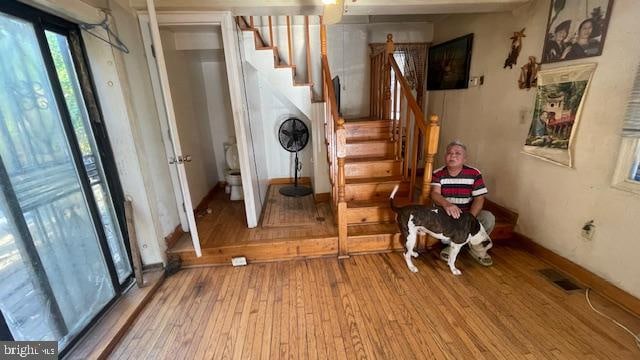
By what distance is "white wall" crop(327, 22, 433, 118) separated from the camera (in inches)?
142

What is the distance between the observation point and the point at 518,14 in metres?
2.34

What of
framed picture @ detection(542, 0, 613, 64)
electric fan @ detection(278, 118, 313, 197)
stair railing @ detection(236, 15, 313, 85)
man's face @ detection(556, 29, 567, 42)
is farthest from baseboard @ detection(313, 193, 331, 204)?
man's face @ detection(556, 29, 567, 42)

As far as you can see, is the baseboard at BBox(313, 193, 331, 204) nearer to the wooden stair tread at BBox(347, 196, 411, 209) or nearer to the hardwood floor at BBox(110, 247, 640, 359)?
the wooden stair tread at BBox(347, 196, 411, 209)

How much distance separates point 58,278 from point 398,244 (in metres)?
2.46

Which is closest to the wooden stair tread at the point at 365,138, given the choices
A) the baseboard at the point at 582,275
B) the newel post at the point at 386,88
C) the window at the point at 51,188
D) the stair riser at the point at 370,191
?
the newel post at the point at 386,88

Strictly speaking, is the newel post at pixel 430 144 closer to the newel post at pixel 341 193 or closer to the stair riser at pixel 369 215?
the stair riser at pixel 369 215

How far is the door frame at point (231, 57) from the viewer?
2.06 metres

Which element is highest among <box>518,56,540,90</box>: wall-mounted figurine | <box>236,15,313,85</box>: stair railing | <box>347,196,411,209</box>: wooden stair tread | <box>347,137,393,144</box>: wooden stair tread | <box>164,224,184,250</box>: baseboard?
<box>236,15,313,85</box>: stair railing

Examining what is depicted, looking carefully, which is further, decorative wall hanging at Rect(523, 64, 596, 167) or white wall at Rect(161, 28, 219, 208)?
white wall at Rect(161, 28, 219, 208)

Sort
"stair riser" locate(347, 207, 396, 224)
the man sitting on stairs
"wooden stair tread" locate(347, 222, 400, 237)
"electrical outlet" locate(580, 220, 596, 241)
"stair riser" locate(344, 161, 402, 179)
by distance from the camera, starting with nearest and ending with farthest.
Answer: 1. "electrical outlet" locate(580, 220, 596, 241)
2. the man sitting on stairs
3. "wooden stair tread" locate(347, 222, 400, 237)
4. "stair riser" locate(347, 207, 396, 224)
5. "stair riser" locate(344, 161, 402, 179)

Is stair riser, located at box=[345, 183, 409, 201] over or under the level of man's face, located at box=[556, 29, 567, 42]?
under

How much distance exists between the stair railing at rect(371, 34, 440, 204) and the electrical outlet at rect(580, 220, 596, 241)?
3.60ft

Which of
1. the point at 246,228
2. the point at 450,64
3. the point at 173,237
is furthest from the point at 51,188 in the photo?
the point at 450,64

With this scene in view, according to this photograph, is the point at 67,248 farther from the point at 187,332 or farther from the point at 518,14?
the point at 518,14
